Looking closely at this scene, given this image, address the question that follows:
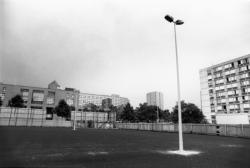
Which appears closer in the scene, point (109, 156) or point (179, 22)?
point (109, 156)

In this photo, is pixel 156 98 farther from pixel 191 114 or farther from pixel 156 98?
pixel 191 114

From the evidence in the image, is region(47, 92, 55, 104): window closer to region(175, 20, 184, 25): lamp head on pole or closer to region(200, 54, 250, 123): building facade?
region(200, 54, 250, 123): building facade

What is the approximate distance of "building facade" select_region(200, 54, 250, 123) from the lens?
3022 inches

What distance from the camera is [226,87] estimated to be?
84000mm

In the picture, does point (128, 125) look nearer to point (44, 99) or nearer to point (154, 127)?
point (154, 127)

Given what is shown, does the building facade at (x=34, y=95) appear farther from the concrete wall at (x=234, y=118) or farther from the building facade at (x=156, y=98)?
the building facade at (x=156, y=98)

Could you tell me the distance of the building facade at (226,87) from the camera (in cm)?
7675

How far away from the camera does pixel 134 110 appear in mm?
82062

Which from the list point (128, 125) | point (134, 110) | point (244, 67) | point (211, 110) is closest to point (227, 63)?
point (244, 67)

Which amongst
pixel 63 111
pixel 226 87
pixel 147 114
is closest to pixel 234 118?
pixel 147 114

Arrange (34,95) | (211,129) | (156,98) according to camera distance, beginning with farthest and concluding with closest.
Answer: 1. (156,98)
2. (34,95)
3. (211,129)

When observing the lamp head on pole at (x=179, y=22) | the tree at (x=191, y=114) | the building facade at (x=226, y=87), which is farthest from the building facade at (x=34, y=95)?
the lamp head on pole at (x=179, y=22)

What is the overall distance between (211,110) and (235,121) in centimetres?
4595

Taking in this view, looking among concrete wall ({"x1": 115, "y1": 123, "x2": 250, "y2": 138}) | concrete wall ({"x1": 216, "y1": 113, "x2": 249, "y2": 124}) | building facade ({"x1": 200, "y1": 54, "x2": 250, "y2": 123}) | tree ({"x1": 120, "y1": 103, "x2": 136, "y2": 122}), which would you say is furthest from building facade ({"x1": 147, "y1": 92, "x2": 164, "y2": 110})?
concrete wall ({"x1": 115, "y1": 123, "x2": 250, "y2": 138})
